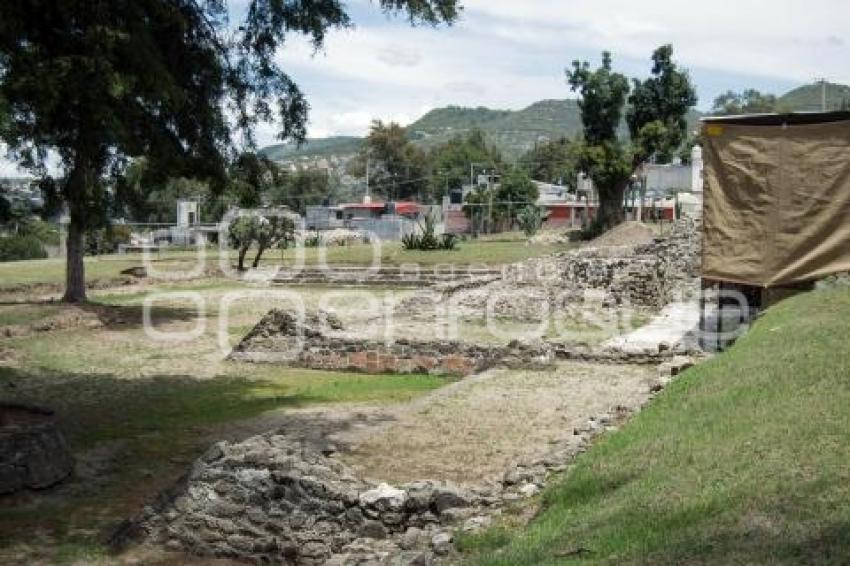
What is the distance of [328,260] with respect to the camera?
39156mm

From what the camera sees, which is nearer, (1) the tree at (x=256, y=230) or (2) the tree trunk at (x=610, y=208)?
(1) the tree at (x=256, y=230)

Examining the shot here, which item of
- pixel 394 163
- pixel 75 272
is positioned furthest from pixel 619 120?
pixel 394 163

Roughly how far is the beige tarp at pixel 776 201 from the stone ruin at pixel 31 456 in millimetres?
10036

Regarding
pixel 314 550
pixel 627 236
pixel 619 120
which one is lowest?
pixel 314 550

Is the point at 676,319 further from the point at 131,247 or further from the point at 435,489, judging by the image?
the point at 131,247

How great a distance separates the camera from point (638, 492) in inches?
229

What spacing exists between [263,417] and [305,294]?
18.3 meters

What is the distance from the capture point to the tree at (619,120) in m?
42.3

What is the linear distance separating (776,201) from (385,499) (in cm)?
947

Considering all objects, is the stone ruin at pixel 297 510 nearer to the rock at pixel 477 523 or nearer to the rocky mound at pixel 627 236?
the rock at pixel 477 523

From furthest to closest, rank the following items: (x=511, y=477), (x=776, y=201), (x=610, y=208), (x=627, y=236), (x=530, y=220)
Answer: (x=530, y=220) → (x=610, y=208) → (x=627, y=236) → (x=776, y=201) → (x=511, y=477)

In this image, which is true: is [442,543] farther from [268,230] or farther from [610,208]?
[610,208]

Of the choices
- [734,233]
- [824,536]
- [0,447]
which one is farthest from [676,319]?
[824,536]

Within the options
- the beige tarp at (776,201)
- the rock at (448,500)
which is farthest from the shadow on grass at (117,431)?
the beige tarp at (776,201)
